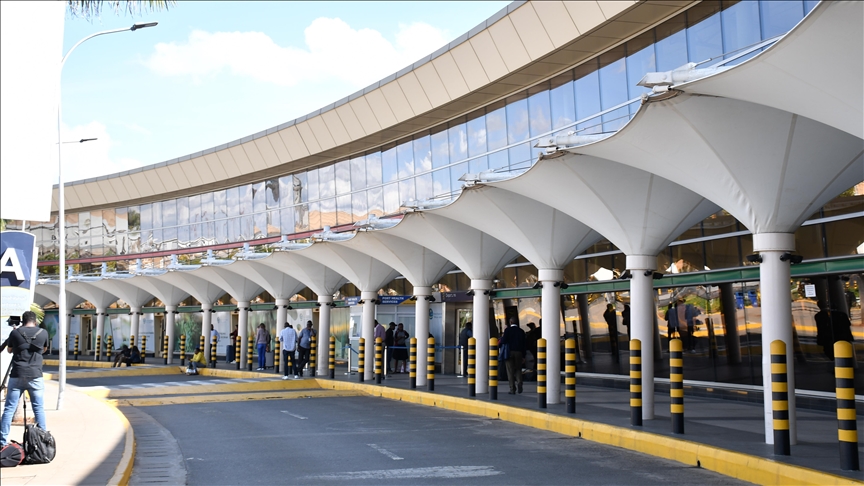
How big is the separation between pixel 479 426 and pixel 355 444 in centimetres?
309

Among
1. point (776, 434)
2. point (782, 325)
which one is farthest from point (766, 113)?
point (776, 434)

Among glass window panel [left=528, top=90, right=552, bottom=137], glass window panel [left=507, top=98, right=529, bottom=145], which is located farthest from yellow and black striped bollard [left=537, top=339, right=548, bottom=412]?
glass window panel [left=507, top=98, right=529, bottom=145]

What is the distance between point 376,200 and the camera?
32.6 m

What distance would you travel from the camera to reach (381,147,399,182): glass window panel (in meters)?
31.5

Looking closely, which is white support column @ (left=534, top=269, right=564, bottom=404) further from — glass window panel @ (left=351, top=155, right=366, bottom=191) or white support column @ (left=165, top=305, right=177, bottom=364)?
white support column @ (left=165, top=305, right=177, bottom=364)

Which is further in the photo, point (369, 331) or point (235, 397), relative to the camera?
point (369, 331)

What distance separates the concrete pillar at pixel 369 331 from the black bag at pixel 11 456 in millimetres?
15080

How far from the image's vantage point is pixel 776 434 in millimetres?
9727

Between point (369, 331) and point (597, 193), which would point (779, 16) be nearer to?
point (597, 193)

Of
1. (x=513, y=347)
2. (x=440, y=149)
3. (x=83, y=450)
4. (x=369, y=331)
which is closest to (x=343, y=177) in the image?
(x=440, y=149)

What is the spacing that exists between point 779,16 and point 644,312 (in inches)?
257

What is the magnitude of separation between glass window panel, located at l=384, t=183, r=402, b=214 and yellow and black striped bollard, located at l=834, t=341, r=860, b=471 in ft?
75.9

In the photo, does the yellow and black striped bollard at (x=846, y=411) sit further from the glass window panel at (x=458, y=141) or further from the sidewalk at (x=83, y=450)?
the glass window panel at (x=458, y=141)

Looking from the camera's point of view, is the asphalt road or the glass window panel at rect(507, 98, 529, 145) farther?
the glass window panel at rect(507, 98, 529, 145)
